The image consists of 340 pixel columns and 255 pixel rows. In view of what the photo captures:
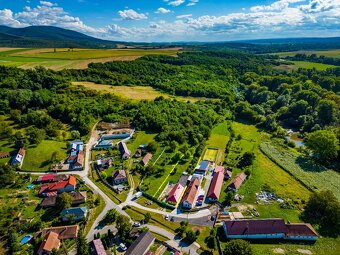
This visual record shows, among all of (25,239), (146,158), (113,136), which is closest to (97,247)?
(25,239)

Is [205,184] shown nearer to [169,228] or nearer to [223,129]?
[169,228]

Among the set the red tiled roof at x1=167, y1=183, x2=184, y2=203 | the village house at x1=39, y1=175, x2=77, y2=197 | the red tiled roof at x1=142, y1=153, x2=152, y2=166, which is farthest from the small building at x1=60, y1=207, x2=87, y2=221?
the red tiled roof at x1=142, y1=153, x2=152, y2=166

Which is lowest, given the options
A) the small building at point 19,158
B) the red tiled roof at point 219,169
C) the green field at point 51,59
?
the red tiled roof at point 219,169

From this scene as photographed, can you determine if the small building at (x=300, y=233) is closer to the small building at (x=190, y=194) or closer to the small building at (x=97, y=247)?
the small building at (x=190, y=194)

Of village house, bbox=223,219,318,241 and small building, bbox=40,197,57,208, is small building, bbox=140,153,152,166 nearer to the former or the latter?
small building, bbox=40,197,57,208

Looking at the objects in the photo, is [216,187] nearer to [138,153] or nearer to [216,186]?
[216,186]

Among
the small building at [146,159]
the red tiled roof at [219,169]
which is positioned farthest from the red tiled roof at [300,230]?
the small building at [146,159]

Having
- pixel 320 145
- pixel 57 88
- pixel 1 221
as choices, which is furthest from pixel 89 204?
pixel 57 88
